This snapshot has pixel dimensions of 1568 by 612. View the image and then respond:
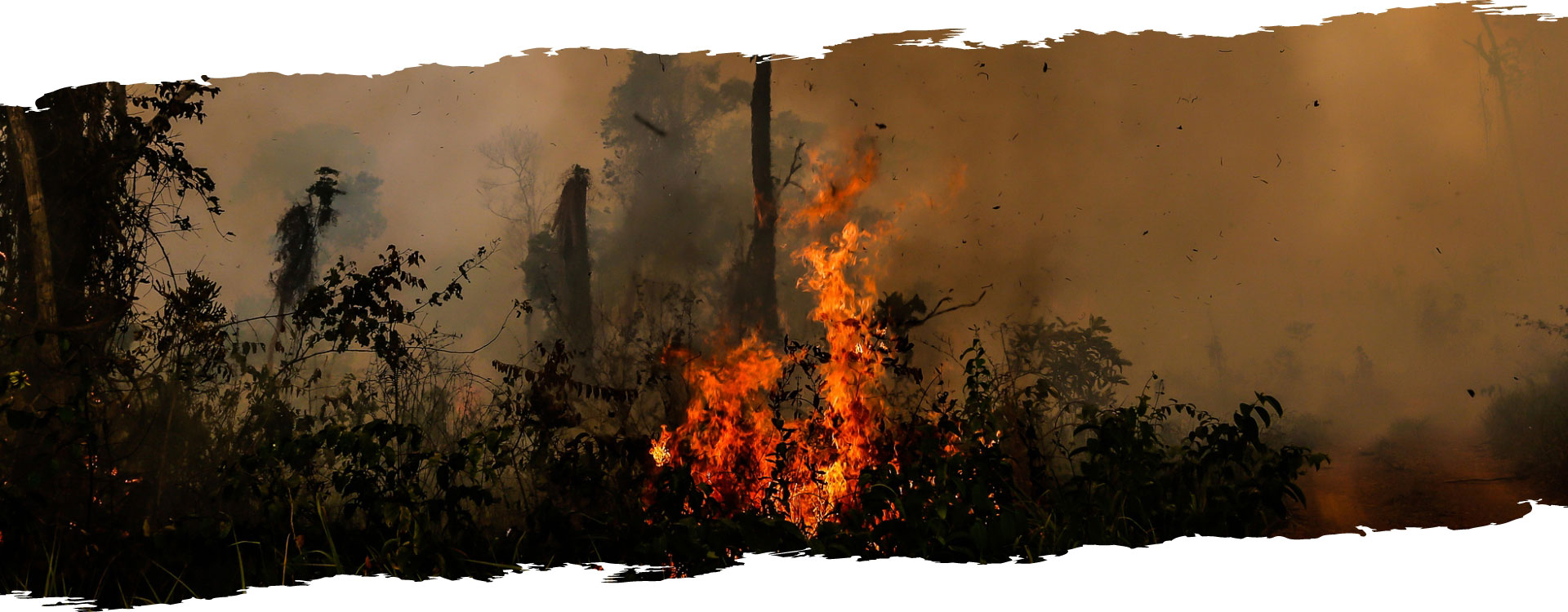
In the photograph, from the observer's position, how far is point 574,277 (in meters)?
4.48

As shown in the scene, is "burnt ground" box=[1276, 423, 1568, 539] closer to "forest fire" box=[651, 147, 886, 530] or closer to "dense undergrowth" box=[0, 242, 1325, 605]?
"dense undergrowth" box=[0, 242, 1325, 605]

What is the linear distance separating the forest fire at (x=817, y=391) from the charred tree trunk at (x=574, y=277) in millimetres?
610

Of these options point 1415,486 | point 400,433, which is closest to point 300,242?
point 400,433

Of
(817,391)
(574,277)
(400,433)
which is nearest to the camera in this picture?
(400,433)

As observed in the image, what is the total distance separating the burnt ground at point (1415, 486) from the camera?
13.8 feet

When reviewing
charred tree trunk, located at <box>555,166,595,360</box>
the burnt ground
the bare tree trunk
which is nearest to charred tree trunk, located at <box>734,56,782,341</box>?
charred tree trunk, located at <box>555,166,595,360</box>

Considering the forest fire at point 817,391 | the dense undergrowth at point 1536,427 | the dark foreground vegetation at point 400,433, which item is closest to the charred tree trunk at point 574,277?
the dark foreground vegetation at point 400,433

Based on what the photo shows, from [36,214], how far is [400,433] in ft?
7.19

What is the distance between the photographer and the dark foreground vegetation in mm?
4035

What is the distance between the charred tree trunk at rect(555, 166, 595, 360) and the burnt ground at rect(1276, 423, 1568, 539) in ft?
11.1

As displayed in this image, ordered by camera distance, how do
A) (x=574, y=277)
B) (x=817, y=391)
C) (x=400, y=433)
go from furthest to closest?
(x=574, y=277) < (x=817, y=391) < (x=400, y=433)

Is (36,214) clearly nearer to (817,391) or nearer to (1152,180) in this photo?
(817,391)

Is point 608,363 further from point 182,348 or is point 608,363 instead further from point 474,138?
point 182,348

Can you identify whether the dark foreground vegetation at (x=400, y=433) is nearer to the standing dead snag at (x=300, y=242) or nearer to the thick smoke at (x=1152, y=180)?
the standing dead snag at (x=300, y=242)
